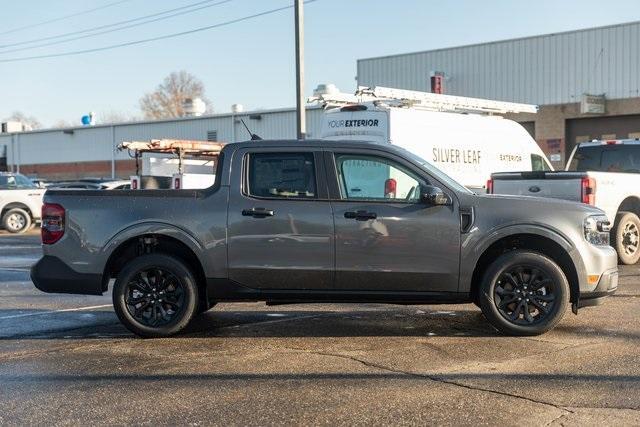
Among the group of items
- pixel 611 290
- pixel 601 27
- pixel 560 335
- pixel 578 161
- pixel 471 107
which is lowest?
pixel 560 335

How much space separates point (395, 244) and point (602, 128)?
22.9m

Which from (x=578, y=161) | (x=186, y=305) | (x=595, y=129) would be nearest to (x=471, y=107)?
(x=578, y=161)

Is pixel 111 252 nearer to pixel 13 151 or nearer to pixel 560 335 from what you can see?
pixel 560 335

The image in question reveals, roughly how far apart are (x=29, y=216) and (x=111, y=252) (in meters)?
16.6

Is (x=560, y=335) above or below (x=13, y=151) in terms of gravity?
below

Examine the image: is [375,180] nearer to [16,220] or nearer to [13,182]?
[16,220]

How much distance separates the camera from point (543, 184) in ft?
37.2

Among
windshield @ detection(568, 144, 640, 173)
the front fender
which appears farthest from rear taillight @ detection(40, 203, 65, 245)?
windshield @ detection(568, 144, 640, 173)

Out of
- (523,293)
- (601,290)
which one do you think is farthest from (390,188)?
(601,290)

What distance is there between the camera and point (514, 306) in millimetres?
7105

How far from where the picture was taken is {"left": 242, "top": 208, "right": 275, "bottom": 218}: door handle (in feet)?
22.9

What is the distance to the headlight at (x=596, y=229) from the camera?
23.1 ft

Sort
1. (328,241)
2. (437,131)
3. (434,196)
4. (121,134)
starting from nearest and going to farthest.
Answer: (434,196) < (328,241) < (437,131) < (121,134)

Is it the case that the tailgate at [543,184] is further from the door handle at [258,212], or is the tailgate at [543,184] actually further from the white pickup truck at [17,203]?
the white pickup truck at [17,203]
